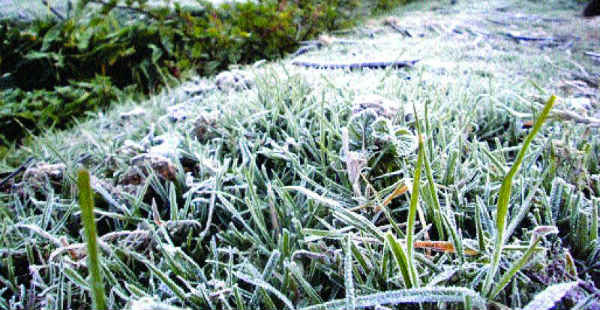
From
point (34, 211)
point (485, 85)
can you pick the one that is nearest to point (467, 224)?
point (485, 85)

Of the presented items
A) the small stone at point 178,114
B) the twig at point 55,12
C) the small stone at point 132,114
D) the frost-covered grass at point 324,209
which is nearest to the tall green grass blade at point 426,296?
the frost-covered grass at point 324,209

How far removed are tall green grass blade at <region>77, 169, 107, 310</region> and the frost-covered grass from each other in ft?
0.31

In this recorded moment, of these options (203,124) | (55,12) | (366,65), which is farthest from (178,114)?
(55,12)

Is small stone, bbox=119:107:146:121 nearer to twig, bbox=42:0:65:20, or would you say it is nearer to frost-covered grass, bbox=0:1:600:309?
frost-covered grass, bbox=0:1:600:309

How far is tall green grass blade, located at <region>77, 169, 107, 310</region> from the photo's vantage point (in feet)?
0.99

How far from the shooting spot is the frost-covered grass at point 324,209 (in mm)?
637

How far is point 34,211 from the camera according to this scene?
1.12 meters

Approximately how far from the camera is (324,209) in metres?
0.91

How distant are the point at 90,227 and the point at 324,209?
2.12ft

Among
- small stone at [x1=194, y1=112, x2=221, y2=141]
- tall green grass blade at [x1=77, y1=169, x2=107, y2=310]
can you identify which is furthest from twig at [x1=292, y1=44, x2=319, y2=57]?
tall green grass blade at [x1=77, y1=169, x2=107, y2=310]

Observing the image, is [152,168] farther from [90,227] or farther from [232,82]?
[232,82]

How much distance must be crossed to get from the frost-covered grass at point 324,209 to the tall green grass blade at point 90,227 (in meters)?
0.09

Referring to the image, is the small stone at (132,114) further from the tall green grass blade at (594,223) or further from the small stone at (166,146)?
the tall green grass blade at (594,223)

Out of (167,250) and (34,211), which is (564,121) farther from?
(34,211)
